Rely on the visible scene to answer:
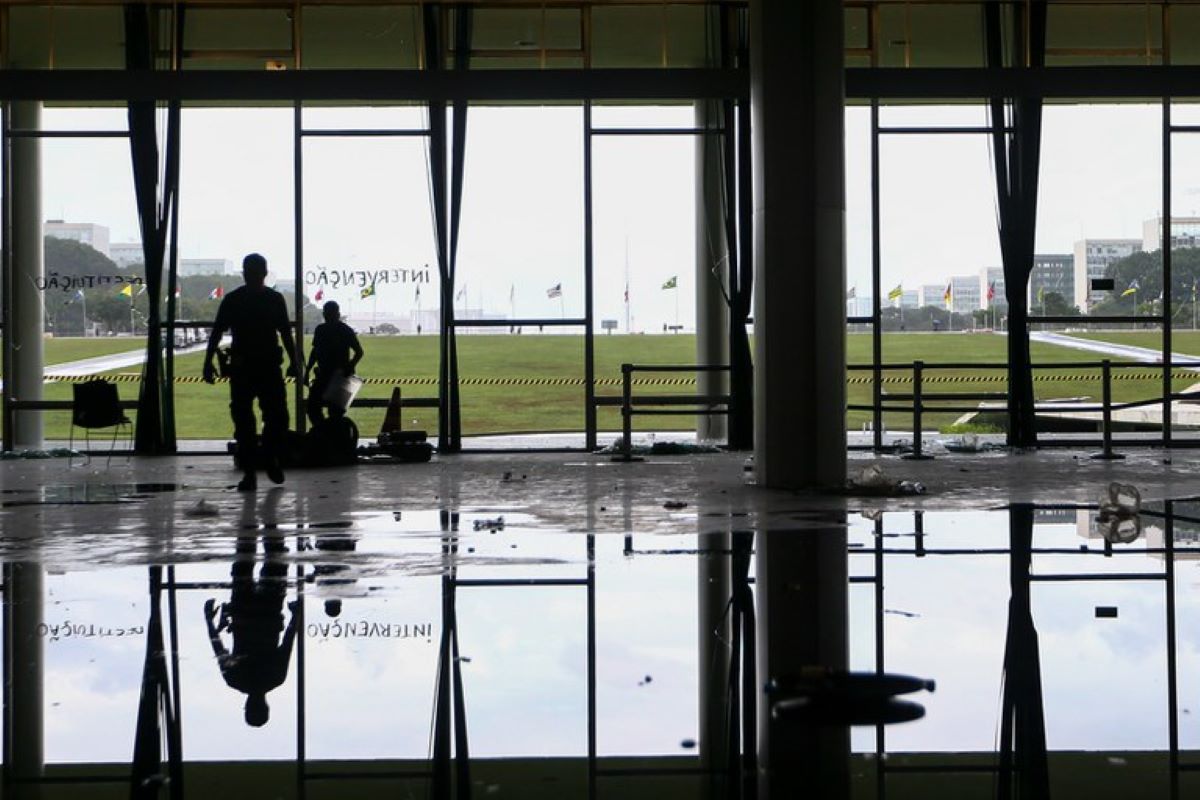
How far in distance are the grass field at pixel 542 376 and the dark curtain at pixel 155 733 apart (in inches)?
433

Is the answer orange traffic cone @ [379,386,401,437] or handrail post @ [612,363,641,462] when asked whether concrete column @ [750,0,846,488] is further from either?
orange traffic cone @ [379,386,401,437]

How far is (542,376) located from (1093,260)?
28.0 meters

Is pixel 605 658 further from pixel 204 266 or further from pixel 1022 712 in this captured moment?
pixel 204 266

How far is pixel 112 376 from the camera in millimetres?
16453

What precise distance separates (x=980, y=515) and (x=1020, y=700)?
500cm

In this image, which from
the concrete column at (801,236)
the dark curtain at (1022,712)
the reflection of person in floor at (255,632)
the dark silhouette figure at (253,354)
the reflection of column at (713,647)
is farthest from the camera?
the dark silhouette figure at (253,354)

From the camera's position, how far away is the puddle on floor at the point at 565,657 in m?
3.24

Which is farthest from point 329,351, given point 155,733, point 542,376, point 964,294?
point 542,376

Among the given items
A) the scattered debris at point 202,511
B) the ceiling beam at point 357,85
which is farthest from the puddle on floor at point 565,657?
the ceiling beam at point 357,85

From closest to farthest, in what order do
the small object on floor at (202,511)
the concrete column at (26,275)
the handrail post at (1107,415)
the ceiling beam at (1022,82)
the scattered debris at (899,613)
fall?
the scattered debris at (899,613) → the small object on floor at (202,511) → the ceiling beam at (1022,82) → the handrail post at (1107,415) → the concrete column at (26,275)

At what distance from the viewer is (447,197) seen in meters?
16.2

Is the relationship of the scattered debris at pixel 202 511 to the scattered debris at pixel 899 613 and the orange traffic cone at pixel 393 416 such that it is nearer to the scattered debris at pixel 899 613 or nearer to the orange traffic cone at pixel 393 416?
the scattered debris at pixel 899 613

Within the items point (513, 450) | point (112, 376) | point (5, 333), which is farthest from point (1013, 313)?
point (5, 333)

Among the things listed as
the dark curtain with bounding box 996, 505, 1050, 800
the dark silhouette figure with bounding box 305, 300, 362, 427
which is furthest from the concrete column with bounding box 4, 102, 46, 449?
the dark curtain with bounding box 996, 505, 1050, 800
